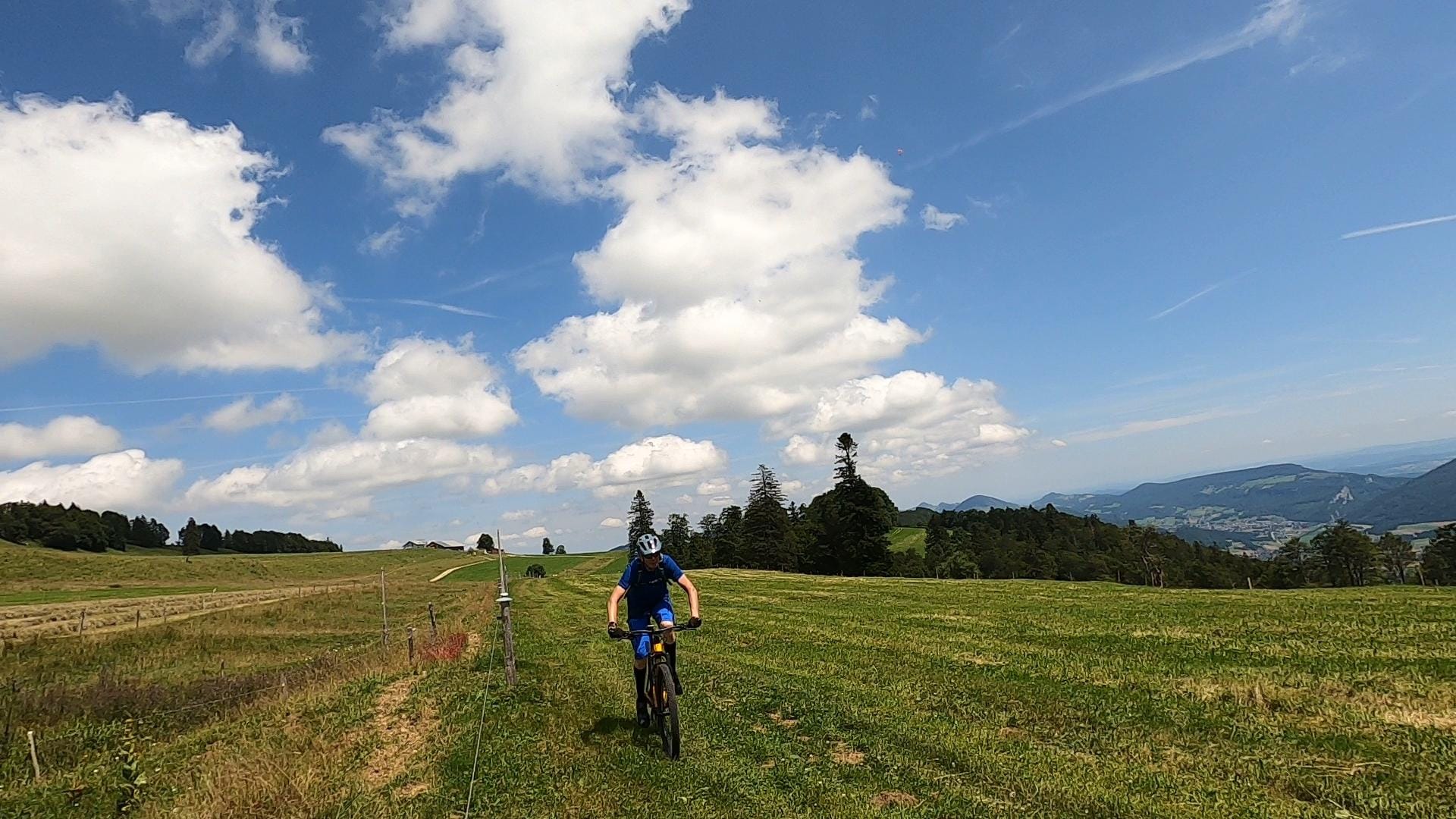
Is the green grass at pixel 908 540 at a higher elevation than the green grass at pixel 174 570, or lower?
lower

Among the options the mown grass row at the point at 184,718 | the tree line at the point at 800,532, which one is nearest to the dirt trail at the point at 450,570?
the tree line at the point at 800,532

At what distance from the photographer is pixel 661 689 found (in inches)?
359

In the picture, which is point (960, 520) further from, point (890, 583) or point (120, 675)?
point (120, 675)

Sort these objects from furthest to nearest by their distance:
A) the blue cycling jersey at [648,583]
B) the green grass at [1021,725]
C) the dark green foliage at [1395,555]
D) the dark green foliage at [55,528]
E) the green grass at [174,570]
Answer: the dark green foliage at [55,528] < the dark green foliage at [1395,555] < the green grass at [174,570] < the blue cycling jersey at [648,583] < the green grass at [1021,725]

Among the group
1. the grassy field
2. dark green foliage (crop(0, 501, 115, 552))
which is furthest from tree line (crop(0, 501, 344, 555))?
the grassy field

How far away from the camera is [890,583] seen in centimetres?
4516

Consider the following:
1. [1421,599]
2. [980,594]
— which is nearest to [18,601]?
[980,594]

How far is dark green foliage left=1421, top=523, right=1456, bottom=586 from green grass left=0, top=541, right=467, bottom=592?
13327 cm

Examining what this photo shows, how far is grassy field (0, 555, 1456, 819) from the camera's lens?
6875 mm

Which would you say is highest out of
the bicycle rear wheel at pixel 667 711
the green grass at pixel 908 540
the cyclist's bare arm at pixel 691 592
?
the cyclist's bare arm at pixel 691 592

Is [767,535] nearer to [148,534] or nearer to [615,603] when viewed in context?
[615,603]

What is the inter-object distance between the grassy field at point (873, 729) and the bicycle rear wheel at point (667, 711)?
237 millimetres

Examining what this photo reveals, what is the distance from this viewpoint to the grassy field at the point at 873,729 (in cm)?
688

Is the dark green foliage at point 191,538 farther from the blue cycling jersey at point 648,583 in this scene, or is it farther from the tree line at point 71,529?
the blue cycling jersey at point 648,583
